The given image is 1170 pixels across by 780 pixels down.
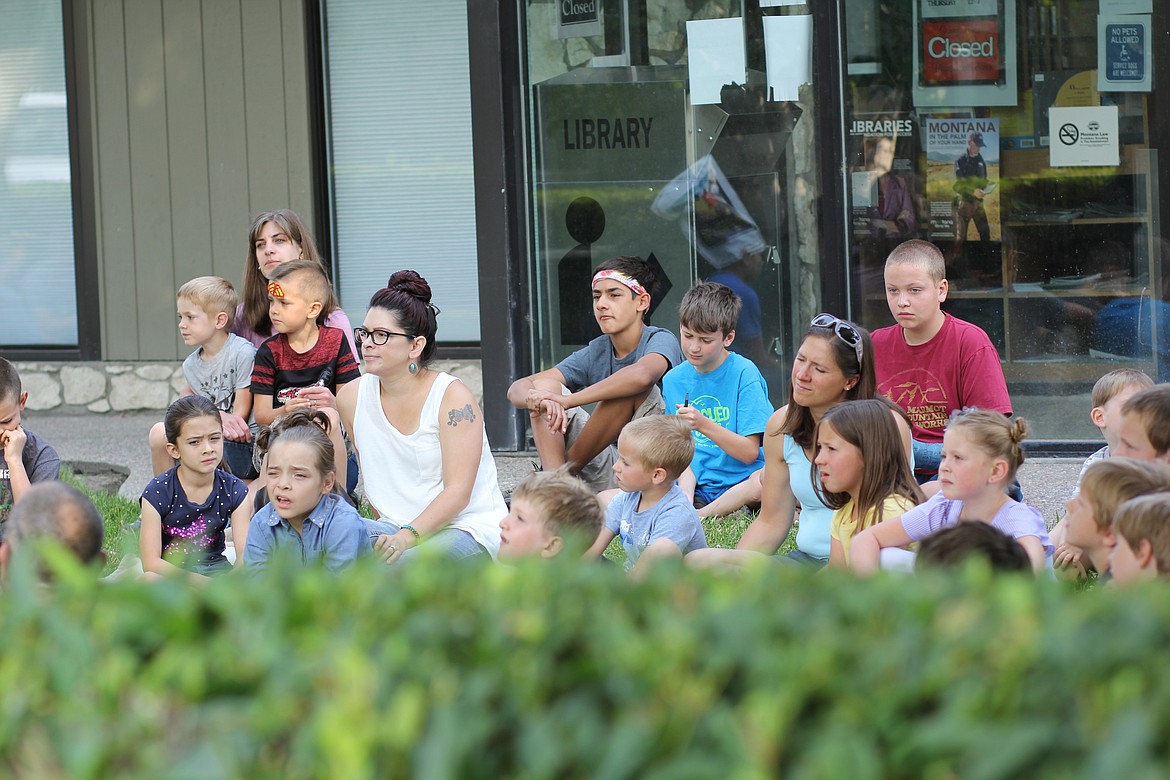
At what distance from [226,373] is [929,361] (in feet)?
9.56

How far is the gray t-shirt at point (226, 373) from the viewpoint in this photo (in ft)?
18.3

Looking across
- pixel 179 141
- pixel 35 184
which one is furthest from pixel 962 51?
pixel 35 184

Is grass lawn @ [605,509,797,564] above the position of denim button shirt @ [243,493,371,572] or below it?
below

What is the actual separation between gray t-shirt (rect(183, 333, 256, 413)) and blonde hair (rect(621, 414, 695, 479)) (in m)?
2.06

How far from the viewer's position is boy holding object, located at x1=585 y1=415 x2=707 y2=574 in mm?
4215

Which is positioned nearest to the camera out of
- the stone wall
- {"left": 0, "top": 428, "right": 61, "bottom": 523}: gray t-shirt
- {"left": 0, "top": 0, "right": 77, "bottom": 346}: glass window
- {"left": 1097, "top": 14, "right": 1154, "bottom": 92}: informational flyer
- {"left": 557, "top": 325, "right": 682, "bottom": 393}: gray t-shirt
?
{"left": 0, "top": 428, "right": 61, "bottom": 523}: gray t-shirt

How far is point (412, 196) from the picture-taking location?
8.27m

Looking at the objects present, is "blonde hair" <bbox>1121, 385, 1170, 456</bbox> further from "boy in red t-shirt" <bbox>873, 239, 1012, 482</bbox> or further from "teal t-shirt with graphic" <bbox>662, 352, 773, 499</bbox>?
"teal t-shirt with graphic" <bbox>662, 352, 773, 499</bbox>

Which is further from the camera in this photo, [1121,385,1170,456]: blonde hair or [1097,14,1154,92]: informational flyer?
[1097,14,1154,92]: informational flyer

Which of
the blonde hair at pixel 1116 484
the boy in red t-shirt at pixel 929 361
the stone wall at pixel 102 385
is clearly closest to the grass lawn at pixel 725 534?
the boy in red t-shirt at pixel 929 361

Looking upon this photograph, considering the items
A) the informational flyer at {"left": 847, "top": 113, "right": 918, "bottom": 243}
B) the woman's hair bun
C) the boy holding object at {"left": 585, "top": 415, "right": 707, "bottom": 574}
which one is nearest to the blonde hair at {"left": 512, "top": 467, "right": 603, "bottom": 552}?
the boy holding object at {"left": 585, "top": 415, "right": 707, "bottom": 574}

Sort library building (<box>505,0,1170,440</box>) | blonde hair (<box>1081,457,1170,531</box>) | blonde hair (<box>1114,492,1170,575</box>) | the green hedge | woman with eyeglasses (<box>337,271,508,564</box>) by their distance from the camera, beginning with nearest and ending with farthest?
the green hedge → blonde hair (<box>1114,492,1170,575</box>) → blonde hair (<box>1081,457,1170,531</box>) → woman with eyeglasses (<box>337,271,508,564</box>) → library building (<box>505,0,1170,440</box>)

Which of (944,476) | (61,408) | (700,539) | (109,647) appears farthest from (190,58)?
(109,647)

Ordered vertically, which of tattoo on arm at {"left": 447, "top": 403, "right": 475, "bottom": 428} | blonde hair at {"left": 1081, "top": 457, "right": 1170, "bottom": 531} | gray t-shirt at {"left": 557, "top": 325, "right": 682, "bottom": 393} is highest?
gray t-shirt at {"left": 557, "top": 325, "right": 682, "bottom": 393}
